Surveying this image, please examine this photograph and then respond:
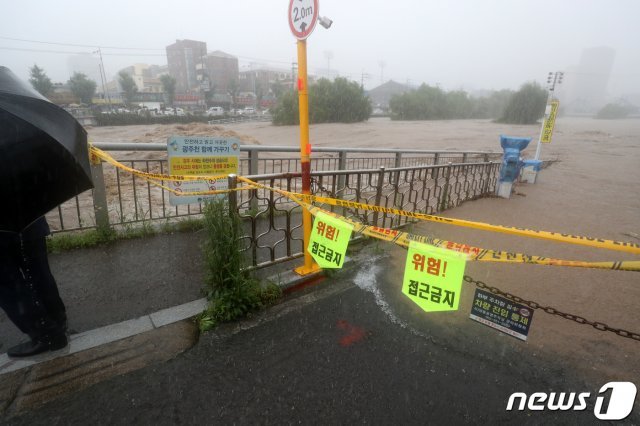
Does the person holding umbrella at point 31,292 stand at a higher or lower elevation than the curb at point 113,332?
higher

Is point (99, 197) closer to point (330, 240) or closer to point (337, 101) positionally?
point (330, 240)

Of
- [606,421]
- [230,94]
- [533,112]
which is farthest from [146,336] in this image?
[230,94]

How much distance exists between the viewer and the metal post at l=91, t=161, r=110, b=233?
4.29 m

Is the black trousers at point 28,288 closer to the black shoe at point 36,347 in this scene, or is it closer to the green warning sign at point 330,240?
the black shoe at point 36,347

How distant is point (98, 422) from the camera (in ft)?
6.95

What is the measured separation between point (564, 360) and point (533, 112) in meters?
55.9

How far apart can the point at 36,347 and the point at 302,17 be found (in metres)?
3.51

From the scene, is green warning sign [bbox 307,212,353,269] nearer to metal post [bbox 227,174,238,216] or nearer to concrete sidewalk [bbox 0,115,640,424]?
concrete sidewalk [bbox 0,115,640,424]

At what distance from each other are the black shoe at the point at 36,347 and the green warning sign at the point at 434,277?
2.69 meters

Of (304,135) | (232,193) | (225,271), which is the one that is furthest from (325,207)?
(225,271)

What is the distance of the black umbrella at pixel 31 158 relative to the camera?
191 centimetres

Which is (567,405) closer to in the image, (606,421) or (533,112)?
(606,421)

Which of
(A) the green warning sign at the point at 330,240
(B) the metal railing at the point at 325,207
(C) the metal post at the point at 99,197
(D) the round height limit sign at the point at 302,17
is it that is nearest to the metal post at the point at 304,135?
(D) the round height limit sign at the point at 302,17

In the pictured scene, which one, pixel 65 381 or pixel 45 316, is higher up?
pixel 45 316
